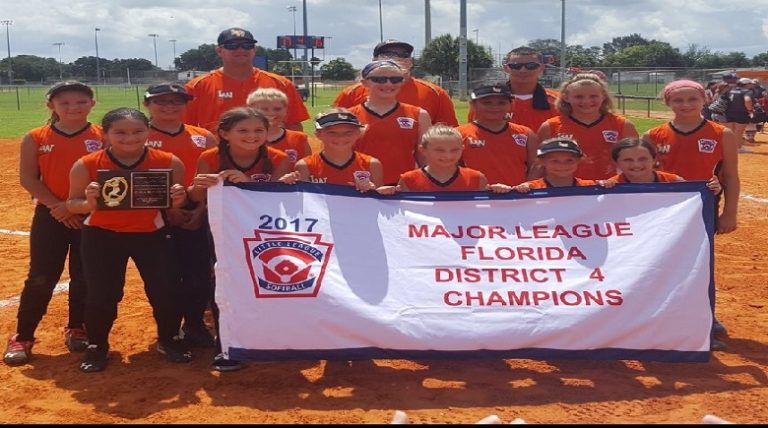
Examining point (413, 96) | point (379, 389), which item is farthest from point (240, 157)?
point (413, 96)

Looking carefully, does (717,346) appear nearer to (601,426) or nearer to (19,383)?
(601,426)

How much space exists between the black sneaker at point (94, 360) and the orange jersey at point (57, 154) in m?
1.06

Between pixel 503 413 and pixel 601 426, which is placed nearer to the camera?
pixel 601 426

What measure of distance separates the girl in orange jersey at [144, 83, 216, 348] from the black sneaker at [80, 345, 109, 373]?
0.63 meters

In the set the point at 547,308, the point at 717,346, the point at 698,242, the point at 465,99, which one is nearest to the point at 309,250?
the point at 547,308

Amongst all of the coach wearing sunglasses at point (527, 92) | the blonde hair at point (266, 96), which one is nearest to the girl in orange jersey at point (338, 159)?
the blonde hair at point (266, 96)

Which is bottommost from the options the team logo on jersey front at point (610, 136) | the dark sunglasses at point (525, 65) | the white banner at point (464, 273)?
the white banner at point (464, 273)

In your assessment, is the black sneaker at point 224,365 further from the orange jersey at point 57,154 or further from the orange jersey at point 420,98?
the orange jersey at point 420,98

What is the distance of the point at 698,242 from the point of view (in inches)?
195

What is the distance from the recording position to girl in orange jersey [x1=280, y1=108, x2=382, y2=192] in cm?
515

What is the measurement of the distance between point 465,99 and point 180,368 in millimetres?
35261

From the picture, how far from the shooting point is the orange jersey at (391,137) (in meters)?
5.82

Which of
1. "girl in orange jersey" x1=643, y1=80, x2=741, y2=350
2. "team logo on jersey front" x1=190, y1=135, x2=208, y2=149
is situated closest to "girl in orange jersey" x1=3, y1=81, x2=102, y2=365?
"team logo on jersey front" x1=190, y1=135, x2=208, y2=149

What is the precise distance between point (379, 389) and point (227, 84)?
10.5 feet
